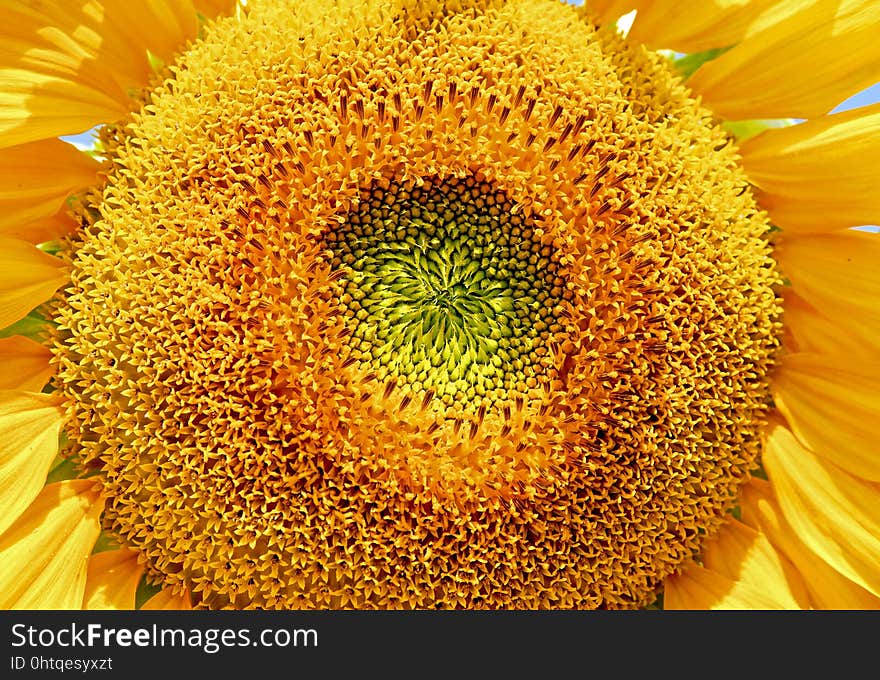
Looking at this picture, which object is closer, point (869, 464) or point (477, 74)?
point (477, 74)

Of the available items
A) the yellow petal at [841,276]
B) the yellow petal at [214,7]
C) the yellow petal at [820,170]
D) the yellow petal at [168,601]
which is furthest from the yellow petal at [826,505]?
the yellow petal at [214,7]

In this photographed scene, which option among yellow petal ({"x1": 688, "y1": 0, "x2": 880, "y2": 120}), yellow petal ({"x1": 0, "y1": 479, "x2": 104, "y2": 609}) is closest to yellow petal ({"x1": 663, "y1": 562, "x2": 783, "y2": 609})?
yellow petal ({"x1": 688, "y1": 0, "x2": 880, "y2": 120})

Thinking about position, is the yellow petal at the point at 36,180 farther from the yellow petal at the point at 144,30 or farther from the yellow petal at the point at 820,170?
the yellow petal at the point at 820,170

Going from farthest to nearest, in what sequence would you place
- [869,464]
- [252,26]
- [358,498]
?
[869,464]
[252,26]
[358,498]

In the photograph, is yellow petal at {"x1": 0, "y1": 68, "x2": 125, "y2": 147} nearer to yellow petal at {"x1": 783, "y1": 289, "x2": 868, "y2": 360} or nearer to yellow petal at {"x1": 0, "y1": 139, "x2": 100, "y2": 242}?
yellow petal at {"x1": 0, "y1": 139, "x2": 100, "y2": 242}

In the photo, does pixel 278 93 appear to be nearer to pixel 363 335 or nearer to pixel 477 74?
pixel 477 74

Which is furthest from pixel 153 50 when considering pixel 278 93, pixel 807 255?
pixel 807 255
